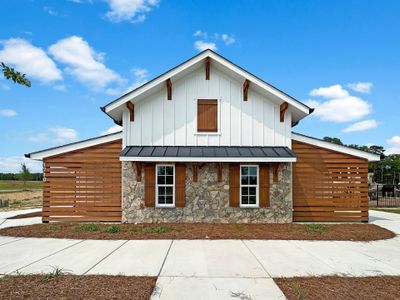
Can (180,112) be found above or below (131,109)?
below

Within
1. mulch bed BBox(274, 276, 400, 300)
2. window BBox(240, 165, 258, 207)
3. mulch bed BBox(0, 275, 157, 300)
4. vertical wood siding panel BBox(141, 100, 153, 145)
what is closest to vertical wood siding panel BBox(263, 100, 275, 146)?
window BBox(240, 165, 258, 207)

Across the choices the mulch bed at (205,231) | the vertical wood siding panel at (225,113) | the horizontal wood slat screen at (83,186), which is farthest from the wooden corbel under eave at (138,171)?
the vertical wood siding panel at (225,113)

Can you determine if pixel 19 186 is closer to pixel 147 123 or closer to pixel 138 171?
pixel 138 171

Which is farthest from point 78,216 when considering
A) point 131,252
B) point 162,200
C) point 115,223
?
point 131,252

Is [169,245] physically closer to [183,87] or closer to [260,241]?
[260,241]

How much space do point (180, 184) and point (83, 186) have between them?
4.38 m

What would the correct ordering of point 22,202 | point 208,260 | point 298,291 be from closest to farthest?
point 298,291 < point 208,260 < point 22,202

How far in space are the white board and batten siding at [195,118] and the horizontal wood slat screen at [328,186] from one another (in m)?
1.47

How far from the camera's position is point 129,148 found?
11438mm

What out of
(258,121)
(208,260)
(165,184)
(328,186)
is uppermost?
(258,121)

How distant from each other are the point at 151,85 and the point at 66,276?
786 cm

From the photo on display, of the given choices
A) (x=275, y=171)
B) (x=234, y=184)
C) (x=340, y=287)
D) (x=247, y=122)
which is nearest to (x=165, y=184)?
(x=234, y=184)

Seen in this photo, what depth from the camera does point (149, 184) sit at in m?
11.4

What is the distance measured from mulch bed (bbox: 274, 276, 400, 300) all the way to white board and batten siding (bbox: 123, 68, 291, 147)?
695 cm
